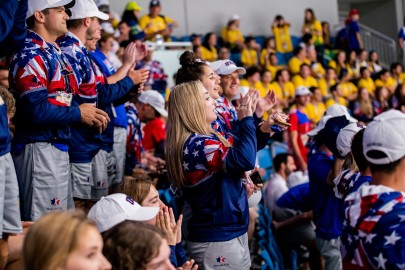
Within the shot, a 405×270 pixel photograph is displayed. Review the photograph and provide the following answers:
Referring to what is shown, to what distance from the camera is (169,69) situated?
462 inches

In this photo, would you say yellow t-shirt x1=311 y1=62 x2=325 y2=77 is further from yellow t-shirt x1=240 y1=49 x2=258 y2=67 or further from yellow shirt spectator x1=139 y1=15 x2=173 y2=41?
yellow shirt spectator x1=139 y1=15 x2=173 y2=41

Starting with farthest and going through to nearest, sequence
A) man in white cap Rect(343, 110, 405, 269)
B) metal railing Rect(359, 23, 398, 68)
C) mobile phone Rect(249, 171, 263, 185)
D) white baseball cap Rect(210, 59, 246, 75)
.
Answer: metal railing Rect(359, 23, 398, 68), white baseball cap Rect(210, 59, 246, 75), mobile phone Rect(249, 171, 263, 185), man in white cap Rect(343, 110, 405, 269)

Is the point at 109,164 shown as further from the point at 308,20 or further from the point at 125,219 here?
the point at 308,20

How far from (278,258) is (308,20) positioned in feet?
39.5

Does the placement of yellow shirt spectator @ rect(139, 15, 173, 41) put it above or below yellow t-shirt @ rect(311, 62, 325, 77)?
above

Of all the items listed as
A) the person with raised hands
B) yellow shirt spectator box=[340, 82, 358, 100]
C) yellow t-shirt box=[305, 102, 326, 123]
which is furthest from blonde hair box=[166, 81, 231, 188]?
yellow shirt spectator box=[340, 82, 358, 100]

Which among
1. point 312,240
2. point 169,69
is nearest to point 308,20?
point 169,69

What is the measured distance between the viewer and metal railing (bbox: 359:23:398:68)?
2034cm

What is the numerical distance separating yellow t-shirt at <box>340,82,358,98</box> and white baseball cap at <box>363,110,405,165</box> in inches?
483

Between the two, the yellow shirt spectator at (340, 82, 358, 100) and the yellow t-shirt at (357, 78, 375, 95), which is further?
the yellow t-shirt at (357, 78, 375, 95)

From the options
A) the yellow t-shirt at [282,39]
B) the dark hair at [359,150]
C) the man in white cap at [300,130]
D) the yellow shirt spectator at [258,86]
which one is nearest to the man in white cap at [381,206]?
the dark hair at [359,150]

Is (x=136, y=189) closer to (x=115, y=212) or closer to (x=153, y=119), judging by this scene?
(x=115, y=212)

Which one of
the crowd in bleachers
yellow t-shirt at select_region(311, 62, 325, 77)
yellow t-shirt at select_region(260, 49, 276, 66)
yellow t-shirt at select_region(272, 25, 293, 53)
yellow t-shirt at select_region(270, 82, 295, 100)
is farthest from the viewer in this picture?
yellow t-shirt at select_region(272, 25, 293, 53)

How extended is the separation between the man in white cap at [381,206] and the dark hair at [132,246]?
83cm
